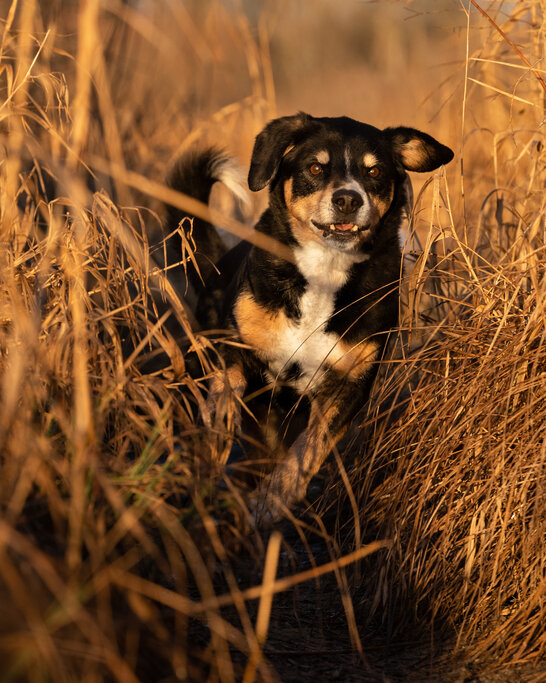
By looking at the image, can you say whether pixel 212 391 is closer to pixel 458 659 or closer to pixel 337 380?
pixel 337 380

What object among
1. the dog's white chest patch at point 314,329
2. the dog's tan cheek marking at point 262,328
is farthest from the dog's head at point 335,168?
the dog's tan cheek marking at point 262,328

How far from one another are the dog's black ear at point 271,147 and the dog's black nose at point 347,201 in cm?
34

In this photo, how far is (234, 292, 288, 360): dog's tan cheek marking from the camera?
3.49 metres

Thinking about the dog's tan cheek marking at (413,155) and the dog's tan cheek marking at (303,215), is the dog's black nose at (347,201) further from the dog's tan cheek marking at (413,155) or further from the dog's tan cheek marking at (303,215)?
the dog's tan cheek marking at (413,155)

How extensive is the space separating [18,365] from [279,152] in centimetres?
230

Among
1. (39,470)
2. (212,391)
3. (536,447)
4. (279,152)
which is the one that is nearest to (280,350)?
(212,391)

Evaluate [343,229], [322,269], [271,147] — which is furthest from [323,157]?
[322,269]

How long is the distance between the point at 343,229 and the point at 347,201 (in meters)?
0.13

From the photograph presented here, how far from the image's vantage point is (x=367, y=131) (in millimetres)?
3744

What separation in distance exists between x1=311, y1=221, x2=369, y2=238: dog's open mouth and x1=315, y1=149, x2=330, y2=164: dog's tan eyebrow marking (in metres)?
0.28

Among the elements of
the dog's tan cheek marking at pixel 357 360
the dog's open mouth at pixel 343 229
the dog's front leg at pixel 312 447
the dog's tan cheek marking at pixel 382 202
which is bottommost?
the dog's front leg at pixel 312 447

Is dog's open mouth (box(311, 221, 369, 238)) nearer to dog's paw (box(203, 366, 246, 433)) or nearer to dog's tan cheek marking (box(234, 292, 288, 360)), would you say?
dog's tan cheek marking (box(234, 292, 288, 360))

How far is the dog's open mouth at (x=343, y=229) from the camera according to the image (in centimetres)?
349

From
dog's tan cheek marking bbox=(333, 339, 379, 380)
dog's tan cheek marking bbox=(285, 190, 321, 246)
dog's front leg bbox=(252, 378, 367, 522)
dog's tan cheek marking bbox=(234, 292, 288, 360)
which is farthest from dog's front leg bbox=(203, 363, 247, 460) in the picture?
dog's tan cheek marking bbox=(285, 190, 321, 246)
